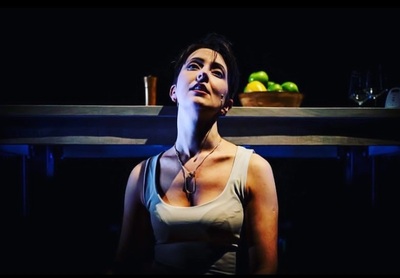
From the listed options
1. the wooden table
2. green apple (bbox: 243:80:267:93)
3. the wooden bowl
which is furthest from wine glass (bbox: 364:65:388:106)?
green apple (bbox: 243:80:267:93)

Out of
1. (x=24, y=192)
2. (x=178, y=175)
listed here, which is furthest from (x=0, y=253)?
(x=178, y=175)

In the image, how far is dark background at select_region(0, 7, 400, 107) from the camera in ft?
8.82

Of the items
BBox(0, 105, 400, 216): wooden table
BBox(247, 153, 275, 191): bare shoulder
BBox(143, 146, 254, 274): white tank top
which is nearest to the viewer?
BBox(143, 146, 254, 274): white tank top

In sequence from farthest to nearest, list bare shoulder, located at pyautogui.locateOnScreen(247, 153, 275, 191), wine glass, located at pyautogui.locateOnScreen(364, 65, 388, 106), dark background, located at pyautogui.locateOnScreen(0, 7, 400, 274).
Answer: dark background, located at pyautogui.locateOnScreen(0, 7, 400, 274)
wine glass, located at pyautogui.locateOnScreen(364, 65, 388, 106)
bare shoulder, located at pyautogui.locateOnScreen(247, 153, 275, 191)

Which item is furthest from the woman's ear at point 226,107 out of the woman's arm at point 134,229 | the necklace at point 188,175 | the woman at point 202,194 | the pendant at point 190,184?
the woman's arm at point 134,229

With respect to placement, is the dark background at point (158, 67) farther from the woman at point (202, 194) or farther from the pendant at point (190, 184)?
the pendant at point (190, 184)

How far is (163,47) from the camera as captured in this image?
8.90 feet

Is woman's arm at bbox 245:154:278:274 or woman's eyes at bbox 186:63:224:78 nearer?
woman's arm at bbox 245:154:278:274

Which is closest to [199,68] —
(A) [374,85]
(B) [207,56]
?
(B) [207,56]

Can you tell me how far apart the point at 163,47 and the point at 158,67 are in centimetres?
14

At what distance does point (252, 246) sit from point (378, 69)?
1347mm

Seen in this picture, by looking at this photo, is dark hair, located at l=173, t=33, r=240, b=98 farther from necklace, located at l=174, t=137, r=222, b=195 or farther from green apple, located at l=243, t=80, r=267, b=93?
necklace, located at l=174, t=137, r=222, b=195

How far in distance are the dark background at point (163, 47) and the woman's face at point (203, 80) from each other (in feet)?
2.78

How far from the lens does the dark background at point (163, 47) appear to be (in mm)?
2689
